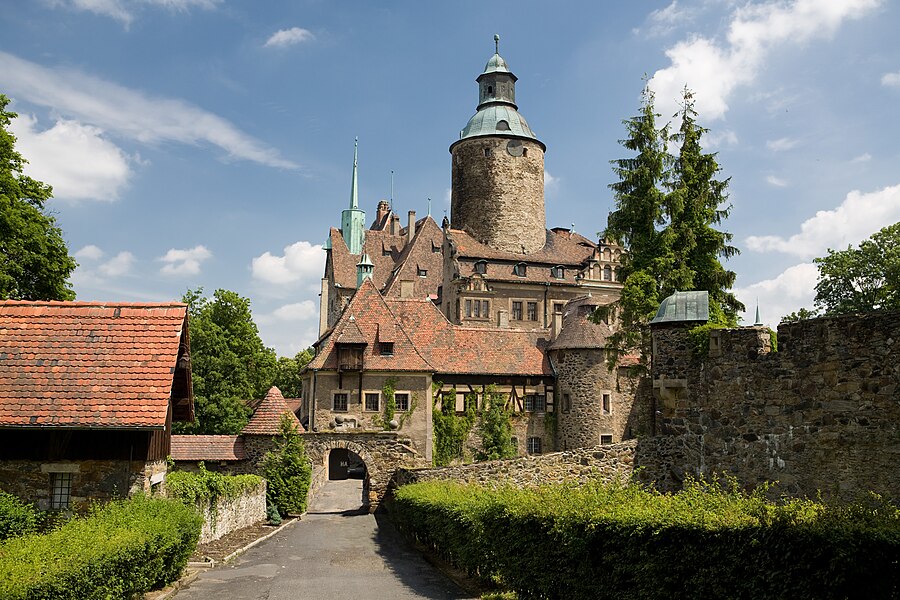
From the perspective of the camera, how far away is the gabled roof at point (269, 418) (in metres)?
32.6

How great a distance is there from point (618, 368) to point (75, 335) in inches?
1160

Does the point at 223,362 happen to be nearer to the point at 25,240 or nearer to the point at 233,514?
the point at 25,240

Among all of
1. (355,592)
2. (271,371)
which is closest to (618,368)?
(271,371)

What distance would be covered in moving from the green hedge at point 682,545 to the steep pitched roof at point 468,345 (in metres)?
26.9

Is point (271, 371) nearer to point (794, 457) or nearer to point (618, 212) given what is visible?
point (618, 212)

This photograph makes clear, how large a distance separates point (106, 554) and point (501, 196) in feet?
164

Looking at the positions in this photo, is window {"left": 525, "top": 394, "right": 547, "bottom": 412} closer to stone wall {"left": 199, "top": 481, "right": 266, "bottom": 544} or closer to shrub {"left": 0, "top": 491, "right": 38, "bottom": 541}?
stone wall {"left": 199, "top": 481, "right": 266, "bottom": 544}

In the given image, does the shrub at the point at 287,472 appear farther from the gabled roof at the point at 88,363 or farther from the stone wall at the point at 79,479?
the stone wall at the point at 79,479

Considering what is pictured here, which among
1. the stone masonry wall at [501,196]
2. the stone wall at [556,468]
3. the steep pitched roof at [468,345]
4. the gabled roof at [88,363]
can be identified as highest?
the stone masonry wall at [501,196]

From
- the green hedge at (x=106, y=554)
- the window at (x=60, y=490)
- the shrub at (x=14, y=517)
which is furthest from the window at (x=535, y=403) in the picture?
the shrub at (x=14, y=517)

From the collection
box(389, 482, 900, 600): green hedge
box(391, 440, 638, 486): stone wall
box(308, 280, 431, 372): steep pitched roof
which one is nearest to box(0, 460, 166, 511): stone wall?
box(389, 482, 900, 600): green hedge

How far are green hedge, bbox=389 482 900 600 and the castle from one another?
24480 mm

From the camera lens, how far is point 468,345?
1654 inches

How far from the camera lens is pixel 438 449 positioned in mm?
39219
